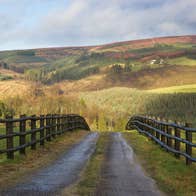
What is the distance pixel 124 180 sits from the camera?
476 inches

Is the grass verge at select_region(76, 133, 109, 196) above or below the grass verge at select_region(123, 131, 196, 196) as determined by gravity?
above

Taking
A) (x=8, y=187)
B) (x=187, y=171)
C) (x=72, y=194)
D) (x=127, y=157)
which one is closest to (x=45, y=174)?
(x=8, y=187)

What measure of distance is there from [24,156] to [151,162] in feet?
16.2

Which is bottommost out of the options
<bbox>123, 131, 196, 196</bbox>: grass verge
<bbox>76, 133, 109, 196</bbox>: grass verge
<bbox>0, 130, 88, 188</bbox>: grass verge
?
<bbox>123, 131, 196, 196</bbox>: grass verge

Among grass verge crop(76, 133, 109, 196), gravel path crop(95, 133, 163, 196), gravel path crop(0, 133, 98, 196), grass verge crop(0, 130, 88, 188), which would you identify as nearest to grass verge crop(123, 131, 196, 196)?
gravel path crop(95, 133, 163, 196)

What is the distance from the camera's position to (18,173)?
13.1 m

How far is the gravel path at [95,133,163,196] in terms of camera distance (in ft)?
33.9

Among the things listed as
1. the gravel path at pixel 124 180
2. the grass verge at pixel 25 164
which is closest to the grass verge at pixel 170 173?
the gravel path at pixel 124 180

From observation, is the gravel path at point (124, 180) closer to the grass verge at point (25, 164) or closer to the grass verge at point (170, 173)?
the grass verge at point (170, 173)

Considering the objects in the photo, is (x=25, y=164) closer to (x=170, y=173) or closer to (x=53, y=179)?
(x=53, y=179)

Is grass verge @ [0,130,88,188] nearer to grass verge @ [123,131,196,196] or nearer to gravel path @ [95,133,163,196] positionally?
gravel path @ [95,133,163,196]

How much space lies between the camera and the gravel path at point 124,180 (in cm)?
1034

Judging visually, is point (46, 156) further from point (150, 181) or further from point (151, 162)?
point (150, 181)

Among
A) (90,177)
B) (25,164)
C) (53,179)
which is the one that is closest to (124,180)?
(90,177)
